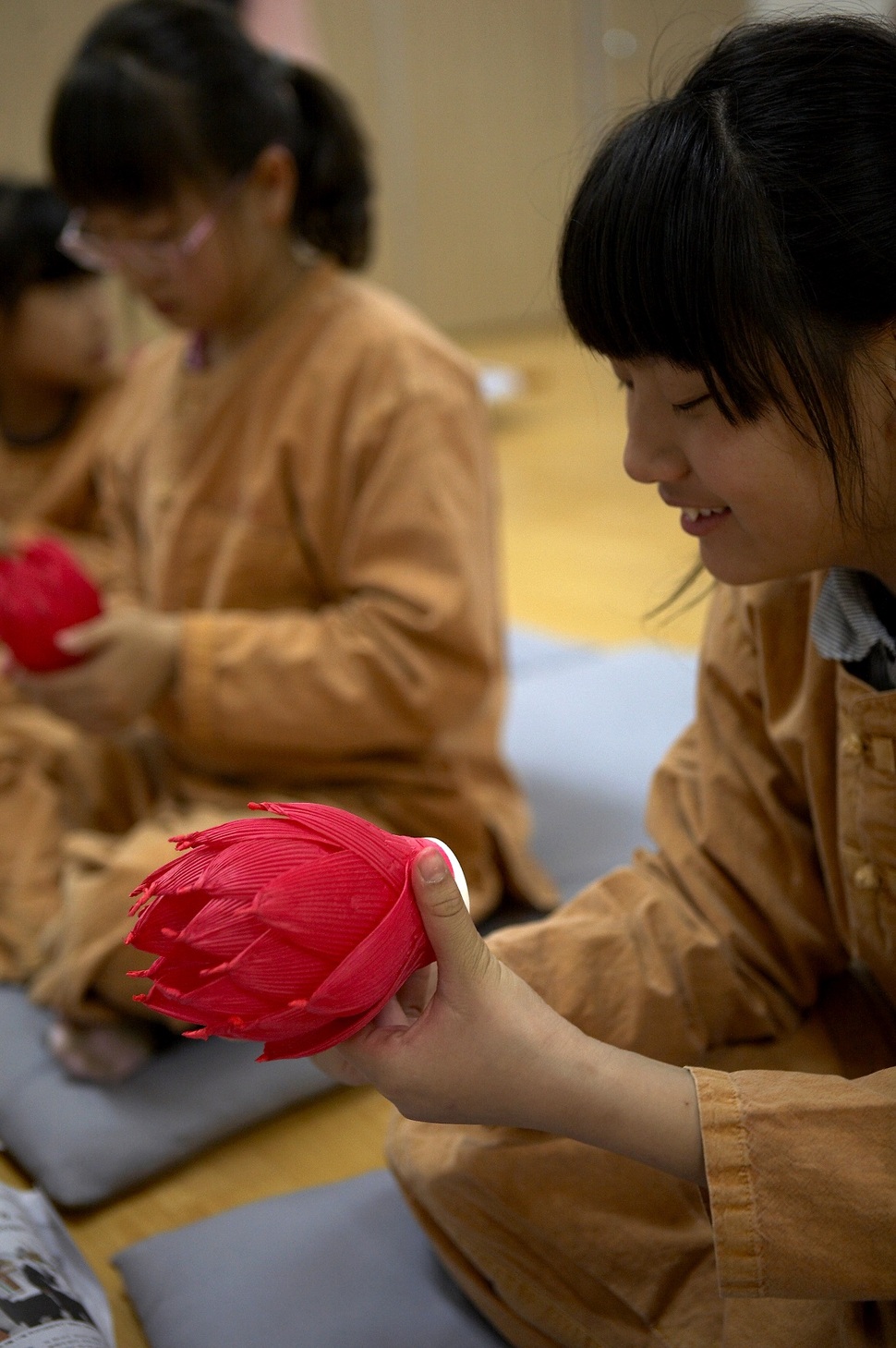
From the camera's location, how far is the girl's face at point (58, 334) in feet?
6.29

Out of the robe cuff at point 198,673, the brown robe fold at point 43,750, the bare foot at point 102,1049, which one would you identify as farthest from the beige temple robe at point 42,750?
the robe cuff at point 198,673

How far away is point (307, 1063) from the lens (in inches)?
50.3

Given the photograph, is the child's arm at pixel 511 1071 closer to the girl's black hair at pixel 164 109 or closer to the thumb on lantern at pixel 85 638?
the thumb on lantern at pixel 85 638

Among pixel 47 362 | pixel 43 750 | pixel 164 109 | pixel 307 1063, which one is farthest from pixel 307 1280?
pixel 47 362

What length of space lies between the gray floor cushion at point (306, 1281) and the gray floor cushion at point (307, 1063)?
145 millimetres

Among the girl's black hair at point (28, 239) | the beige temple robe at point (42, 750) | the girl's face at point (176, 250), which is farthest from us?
the girl's black hair at point (28, 239)

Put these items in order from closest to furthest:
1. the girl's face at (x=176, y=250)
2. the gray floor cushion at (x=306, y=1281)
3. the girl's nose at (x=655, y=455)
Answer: the girl's nose at (x=655, y=455) → the gray floor cushion at (x=306, y=1281) → the girl's face at (x=176, y=250)

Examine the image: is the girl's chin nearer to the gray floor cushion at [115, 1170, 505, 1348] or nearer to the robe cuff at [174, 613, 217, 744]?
the gray floor cushion at [115, 1170, 505, 1348]

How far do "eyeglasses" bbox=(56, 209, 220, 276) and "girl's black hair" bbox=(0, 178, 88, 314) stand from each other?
50cm

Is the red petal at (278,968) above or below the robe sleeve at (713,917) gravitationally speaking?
above

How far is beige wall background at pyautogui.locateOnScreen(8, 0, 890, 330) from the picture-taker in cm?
465

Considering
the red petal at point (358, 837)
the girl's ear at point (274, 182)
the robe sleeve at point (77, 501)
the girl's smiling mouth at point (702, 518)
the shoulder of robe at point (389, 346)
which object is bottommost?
the robe sleeve at point (77, 501)

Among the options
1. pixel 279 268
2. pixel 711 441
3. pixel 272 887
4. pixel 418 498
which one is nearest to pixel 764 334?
pixel 711 441

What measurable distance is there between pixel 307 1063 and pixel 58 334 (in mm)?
1141
